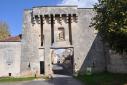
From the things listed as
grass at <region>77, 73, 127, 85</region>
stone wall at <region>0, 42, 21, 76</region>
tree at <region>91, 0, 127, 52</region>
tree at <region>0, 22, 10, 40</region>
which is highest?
tree at <region>0, 22, 10, 40</region>

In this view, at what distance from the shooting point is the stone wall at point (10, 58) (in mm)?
39812

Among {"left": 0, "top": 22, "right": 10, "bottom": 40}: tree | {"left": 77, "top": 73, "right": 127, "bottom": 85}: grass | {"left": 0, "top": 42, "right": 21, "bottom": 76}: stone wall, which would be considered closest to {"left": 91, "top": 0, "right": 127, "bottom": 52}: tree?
{"left": 77, "top": 73, "right": 127, "bottom": 85}: grass

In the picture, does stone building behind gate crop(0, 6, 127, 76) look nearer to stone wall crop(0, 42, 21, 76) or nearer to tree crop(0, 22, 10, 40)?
stone wall crop(0, 42, 21, 76)

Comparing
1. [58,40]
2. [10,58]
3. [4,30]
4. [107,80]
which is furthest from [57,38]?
[4,30]

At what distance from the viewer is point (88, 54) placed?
40656 millimetres

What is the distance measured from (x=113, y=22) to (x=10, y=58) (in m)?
20.6

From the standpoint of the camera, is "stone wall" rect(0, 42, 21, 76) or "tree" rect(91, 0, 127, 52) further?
"stone wall" rect(0, 42, 21, 76)

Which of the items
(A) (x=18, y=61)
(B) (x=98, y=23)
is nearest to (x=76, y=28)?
(A) (x=18, y=61)

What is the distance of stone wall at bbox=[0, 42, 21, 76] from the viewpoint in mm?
39812

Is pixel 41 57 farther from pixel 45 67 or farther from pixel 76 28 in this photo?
pixel 76 28

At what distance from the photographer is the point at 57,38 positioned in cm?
4122

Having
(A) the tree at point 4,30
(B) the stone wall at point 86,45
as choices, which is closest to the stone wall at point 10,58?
(B) the stone wall at point 86,45

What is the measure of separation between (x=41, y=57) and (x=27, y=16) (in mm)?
5650

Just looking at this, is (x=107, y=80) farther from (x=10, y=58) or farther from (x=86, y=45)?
(x=10, y=58)
